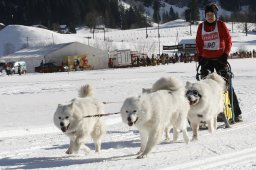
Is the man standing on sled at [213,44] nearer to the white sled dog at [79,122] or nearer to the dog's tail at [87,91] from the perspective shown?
the dog's tail at [87,91]

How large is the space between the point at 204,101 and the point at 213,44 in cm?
142

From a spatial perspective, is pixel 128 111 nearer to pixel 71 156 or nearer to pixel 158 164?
pixel 158 164

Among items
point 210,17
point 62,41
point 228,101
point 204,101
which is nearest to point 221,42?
point 210,17

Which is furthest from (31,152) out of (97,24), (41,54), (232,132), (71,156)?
(97,24)

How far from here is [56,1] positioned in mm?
138500

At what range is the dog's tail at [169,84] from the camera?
5265mm

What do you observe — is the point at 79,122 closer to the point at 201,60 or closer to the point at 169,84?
the point at 169,84

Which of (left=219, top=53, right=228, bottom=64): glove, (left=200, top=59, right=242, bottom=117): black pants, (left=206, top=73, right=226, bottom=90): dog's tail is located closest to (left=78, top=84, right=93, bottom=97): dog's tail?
(left=206, top=73, right=226, bottom=90): dog's tail

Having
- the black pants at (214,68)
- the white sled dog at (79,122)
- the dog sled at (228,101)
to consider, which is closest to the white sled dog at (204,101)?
the dog sled at (228,101)

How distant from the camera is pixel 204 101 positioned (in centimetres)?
567

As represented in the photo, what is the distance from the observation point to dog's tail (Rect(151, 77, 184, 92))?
5.27m

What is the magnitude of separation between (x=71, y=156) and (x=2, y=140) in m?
2.11

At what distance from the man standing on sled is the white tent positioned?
140 ft

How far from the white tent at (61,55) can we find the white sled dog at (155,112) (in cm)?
4430
